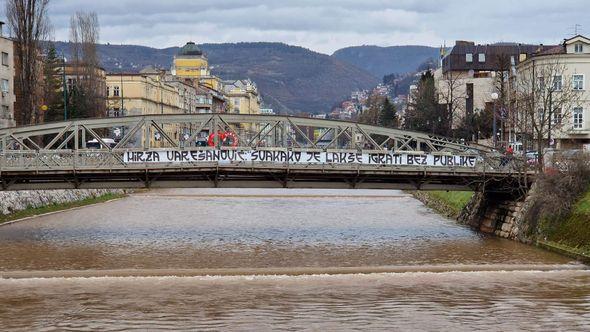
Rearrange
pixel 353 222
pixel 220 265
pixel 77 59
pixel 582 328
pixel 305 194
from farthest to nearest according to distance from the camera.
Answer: pixel 77 59, pixel 305 194, pixel 353 222, pixel 220 265, pixel 582 328

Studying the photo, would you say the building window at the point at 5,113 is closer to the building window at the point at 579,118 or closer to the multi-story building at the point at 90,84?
the multi-story building at the point at 90,84

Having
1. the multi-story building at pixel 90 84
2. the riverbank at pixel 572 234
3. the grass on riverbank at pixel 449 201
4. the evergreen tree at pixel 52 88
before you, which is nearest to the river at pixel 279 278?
the riverbank at pixel 572 234

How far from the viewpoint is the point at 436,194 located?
66.0 metres

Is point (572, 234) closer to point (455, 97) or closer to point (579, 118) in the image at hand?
point (579, 118)

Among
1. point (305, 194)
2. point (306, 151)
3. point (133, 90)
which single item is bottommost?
point (305, 194)

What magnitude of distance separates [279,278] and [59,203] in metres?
33.6

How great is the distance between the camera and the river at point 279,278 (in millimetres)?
23453

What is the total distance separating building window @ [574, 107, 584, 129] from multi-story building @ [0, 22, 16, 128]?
2028 inches

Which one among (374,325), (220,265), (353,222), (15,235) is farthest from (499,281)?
(15,235)

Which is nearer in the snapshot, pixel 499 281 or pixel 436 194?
pixel 499 281

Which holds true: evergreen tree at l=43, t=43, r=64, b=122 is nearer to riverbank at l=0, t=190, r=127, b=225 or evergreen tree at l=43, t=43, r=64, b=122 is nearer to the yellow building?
the yellow building

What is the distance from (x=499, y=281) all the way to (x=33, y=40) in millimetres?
47800

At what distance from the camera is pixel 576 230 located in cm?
3547

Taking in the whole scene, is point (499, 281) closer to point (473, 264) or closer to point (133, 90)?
point (473, 264)
